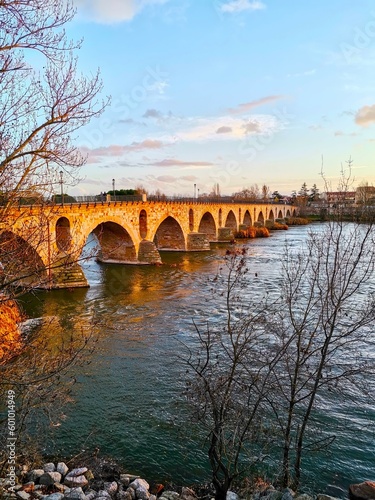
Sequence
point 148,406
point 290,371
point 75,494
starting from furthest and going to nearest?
point 148,406
point 290,371
point 75,494

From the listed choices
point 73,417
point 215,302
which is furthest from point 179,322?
point 73,417

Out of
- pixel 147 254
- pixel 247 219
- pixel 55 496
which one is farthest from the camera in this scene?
pixel 247 219

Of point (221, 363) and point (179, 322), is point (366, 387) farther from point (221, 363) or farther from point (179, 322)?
point (179, 322)

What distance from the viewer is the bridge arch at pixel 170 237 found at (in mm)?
38562

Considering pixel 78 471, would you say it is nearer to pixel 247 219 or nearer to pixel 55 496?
pixel 55 496

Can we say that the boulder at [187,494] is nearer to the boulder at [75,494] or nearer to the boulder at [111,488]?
the boulder at [111,488]

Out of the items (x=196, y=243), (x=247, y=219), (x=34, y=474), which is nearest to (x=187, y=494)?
(x=34, y=474)

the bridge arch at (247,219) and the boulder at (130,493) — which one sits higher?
the bridge arch at (247,219)

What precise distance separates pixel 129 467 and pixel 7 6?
23.2 feet

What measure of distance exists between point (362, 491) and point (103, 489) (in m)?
3.98

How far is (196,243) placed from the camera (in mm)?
39469

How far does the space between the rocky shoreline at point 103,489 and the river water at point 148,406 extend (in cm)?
43

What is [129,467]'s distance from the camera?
7.25 metres

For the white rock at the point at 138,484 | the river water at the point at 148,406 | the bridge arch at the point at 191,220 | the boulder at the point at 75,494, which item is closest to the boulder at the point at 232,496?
the river water at the point at 148,406
